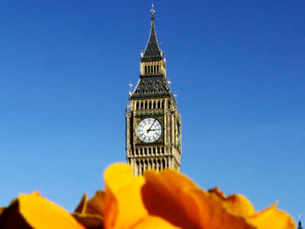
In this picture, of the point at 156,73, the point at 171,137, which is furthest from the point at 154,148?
the point at 156,73

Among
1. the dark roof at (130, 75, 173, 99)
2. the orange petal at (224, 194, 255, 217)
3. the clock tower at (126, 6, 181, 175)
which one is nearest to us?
the orange petal at (224, 194, 255, 217)

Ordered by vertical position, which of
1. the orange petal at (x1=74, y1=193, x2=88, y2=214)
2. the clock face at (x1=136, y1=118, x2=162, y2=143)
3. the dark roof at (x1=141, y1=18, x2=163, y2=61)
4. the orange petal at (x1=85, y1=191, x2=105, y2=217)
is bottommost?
the orange petal at (x1=74, y1=193, x2=88, y2=214)

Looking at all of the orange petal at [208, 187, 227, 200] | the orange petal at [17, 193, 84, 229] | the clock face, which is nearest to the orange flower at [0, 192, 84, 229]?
the orange petal at [17, 193, 84, 229]

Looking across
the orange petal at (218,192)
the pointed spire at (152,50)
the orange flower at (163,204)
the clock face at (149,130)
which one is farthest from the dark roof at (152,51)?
the orange flower at (163,204)

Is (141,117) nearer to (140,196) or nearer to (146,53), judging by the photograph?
(146,53)

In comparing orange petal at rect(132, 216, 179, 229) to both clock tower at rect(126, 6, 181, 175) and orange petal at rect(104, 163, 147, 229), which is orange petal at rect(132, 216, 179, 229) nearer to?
orange petal at rect(104, 163, 147, 229)

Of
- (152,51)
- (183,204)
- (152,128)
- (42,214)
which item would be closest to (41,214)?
(42,214)
